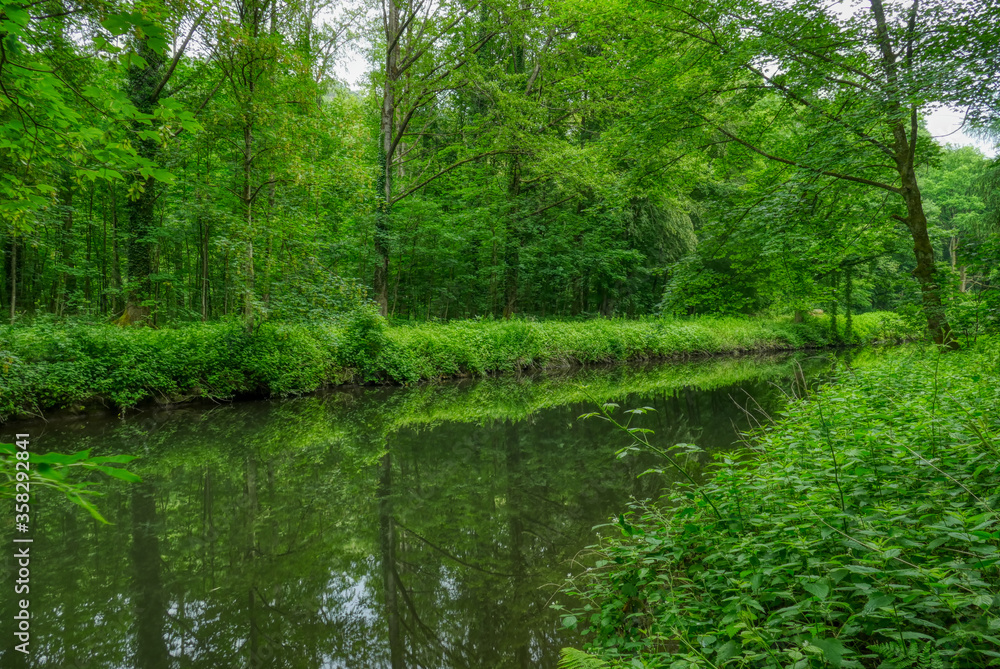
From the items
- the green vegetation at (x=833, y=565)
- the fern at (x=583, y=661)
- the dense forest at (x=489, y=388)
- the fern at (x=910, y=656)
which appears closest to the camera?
the fern at (x=910, y=656)

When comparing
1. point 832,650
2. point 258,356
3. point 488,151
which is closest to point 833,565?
point 832,650

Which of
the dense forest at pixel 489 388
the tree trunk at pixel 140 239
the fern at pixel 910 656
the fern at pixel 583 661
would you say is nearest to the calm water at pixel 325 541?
the dense forest at pixel 489 388

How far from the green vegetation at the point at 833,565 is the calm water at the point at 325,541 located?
2.16 feet

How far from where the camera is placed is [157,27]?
69.2 inches

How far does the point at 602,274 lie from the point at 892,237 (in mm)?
13506

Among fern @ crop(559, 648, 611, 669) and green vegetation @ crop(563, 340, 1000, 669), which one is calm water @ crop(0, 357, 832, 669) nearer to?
green vegetation @ crop(563, 340, 1000, 669)

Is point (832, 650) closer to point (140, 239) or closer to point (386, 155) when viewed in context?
point (140, 239)

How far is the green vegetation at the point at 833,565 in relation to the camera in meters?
1.50

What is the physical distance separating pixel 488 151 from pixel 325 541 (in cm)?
1285

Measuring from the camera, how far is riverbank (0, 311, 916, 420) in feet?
24.0

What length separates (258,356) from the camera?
31.6ft

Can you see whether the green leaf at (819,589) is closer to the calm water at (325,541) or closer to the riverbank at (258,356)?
the calm water at (325,541)

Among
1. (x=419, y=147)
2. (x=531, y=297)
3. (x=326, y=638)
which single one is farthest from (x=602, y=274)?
(x=326, y=638)

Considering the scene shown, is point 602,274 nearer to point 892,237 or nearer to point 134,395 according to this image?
point 892,237
